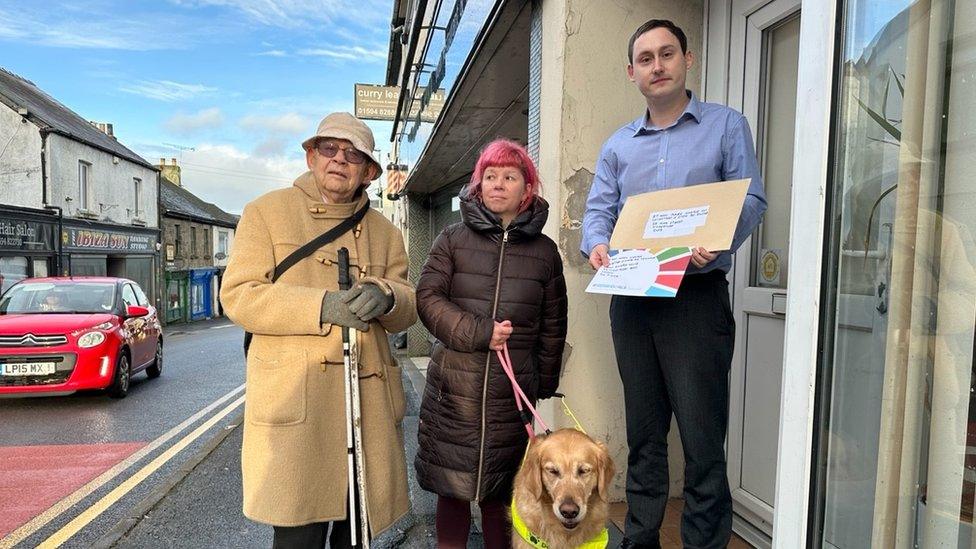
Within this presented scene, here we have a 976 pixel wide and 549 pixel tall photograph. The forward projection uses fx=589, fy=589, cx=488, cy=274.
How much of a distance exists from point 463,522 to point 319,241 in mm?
1517

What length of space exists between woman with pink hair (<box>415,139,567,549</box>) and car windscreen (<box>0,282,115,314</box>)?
336 inches

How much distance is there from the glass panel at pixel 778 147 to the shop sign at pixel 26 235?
22756mm

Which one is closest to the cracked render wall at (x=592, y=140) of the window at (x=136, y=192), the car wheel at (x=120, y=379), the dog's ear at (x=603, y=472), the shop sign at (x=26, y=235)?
the dog's ear at (x=603, y=472)

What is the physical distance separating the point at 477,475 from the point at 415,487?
2.13m

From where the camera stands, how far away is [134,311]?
373 inches

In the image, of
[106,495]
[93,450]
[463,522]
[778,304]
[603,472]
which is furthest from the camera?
[93,450]

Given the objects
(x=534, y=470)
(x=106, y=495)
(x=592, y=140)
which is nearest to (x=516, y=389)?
(x=534, y=470)

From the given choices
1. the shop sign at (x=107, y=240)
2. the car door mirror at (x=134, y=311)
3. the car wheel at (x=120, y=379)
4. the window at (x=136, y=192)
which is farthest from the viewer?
the window at (x=136, y=192)

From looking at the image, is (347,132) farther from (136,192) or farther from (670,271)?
(136,192)

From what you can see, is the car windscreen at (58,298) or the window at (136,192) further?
the window at (136,192)

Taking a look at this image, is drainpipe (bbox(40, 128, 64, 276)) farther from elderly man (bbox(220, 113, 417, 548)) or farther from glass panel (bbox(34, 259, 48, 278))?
elderly man (bbox(220, 113, 417, 548))

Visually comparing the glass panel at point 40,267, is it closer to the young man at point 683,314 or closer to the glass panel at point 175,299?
the glass panel at point 175,299

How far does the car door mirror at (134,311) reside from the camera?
933cm

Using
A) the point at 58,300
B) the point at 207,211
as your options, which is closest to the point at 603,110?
the point at 58,300
